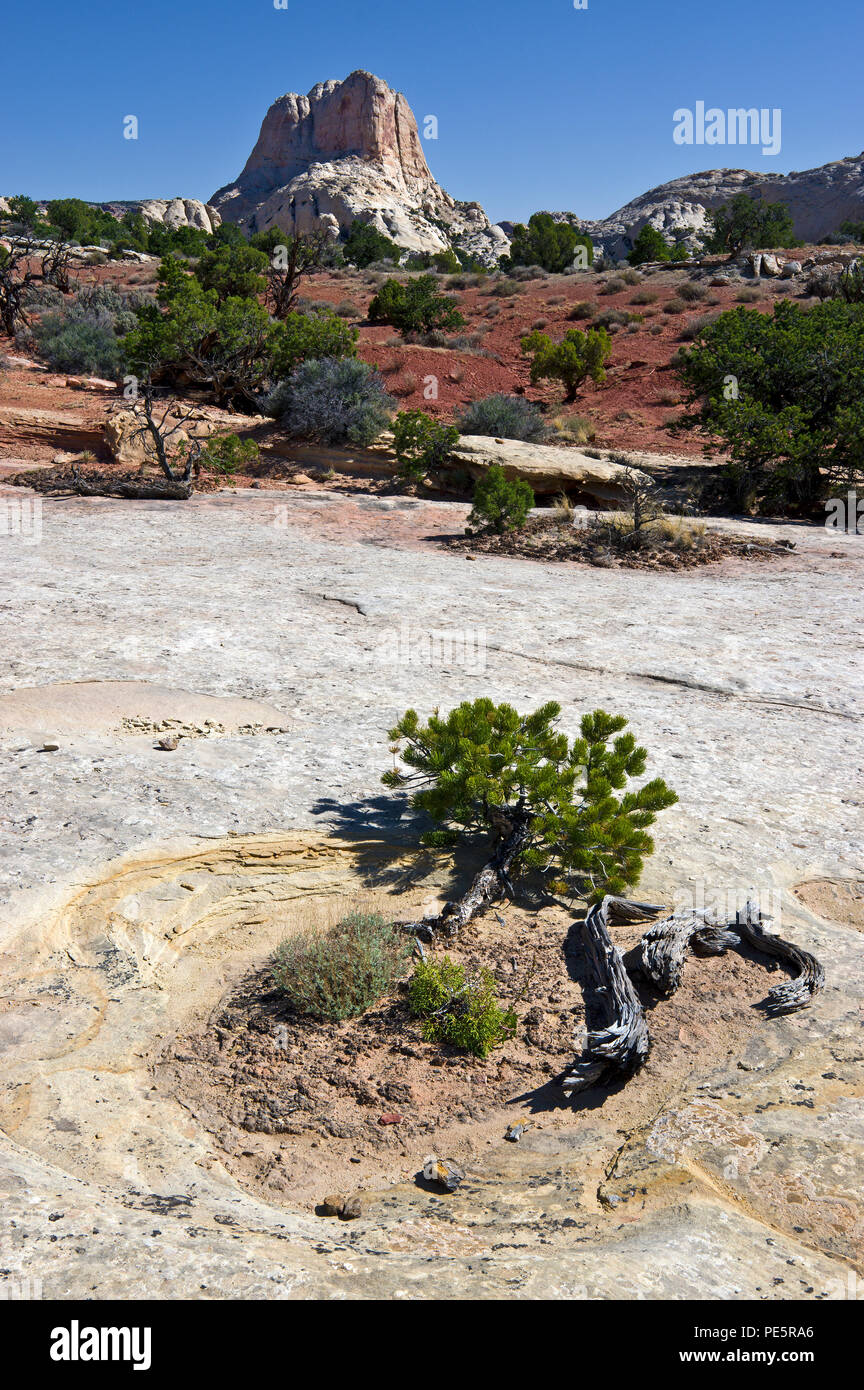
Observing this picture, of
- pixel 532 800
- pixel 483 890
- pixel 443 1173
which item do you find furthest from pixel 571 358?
pixel 443 1173

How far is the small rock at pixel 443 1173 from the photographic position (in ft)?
9.86

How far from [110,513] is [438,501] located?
5462 millimetres

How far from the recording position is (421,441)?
15531mm

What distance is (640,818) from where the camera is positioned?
14.4 ft

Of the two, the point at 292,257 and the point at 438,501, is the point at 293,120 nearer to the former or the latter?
the point at 292,257

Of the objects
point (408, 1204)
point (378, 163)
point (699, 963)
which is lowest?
point (408, 1204)

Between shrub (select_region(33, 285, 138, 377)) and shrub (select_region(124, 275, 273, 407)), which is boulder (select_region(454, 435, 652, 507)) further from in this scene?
shrub (select_region(33, 285, 138, 377))

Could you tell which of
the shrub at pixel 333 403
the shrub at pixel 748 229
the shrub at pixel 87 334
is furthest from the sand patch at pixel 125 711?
the shrub at pixel 748 229

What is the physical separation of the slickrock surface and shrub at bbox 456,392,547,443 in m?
9.32

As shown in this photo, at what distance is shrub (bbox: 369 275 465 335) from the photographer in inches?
1103

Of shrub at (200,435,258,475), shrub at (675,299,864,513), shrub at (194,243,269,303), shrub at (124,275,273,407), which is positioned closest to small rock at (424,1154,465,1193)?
shrub at (200,435,258,475)

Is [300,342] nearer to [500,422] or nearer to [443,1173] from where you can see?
[500,422]

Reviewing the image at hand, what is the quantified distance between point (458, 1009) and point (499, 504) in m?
9.85

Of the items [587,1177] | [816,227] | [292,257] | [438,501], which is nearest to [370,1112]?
[587,1177]
